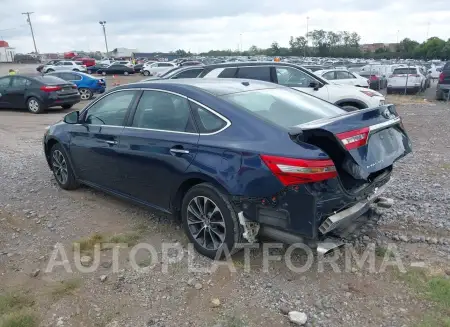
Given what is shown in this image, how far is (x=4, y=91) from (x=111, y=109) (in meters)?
12.9

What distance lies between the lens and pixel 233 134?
3516 mm

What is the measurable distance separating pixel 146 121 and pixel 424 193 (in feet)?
12.3

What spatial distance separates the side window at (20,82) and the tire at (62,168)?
10.6 meters

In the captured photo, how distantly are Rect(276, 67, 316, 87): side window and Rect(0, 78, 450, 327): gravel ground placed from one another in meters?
4.56

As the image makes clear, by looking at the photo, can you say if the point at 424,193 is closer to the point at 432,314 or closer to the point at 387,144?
the point at 387,144

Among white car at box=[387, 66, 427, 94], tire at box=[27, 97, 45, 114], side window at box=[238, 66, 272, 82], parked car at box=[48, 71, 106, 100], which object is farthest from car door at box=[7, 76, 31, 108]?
white car at box=[387, 66, 427, 94]

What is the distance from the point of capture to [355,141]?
3.30 metres

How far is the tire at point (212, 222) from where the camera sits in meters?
3.57

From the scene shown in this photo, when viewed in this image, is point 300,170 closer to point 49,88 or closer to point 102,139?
point 102,139

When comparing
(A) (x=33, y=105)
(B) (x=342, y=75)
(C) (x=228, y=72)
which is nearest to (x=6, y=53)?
(A) (x=33, y=105)

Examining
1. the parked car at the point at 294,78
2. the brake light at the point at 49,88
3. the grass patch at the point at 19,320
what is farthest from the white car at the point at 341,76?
the grass patch at the point at 19,320

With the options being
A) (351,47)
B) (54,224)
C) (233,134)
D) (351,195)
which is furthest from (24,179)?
(351,47)

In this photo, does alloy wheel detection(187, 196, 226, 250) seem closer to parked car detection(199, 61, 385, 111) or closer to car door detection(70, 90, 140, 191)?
car door detection(70, 90, 140, 191)

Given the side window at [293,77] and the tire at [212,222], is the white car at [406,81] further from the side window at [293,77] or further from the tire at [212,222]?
the tire at [212,222]
